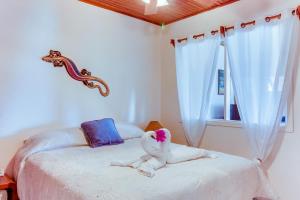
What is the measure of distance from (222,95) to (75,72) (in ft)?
6.36

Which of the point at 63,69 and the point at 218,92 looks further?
the point at 218,92

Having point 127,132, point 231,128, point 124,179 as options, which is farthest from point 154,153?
point 231,128

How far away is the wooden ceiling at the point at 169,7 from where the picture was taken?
301 centimetres

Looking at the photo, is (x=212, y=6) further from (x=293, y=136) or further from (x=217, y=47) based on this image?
(x=293, y=136)

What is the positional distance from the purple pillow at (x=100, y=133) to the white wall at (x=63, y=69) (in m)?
0.35

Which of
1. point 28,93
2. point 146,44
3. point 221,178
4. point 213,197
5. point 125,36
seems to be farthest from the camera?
point 146,44

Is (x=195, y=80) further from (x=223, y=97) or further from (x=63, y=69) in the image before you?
(x=63, y=69)

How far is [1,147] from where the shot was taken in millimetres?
2400

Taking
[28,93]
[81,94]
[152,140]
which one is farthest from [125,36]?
[152,140]

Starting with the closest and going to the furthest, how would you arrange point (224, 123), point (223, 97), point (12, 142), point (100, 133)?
point (12, 142) < point (100, 133) < point (224, 123) < point (223, 97)

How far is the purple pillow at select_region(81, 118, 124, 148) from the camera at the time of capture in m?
2.58

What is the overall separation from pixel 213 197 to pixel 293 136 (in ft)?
4.45

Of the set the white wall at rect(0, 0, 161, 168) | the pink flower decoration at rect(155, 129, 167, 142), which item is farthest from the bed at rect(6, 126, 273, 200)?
the white wall at rect(0, 0, 161, 168)

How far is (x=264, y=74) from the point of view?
2.48m
